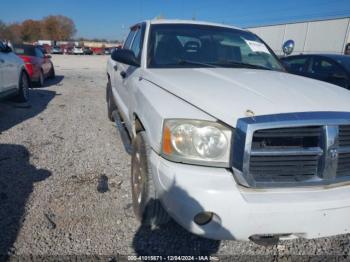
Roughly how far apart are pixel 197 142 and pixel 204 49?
175 cm

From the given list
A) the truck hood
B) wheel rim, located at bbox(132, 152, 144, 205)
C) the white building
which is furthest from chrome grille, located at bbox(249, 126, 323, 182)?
the white building

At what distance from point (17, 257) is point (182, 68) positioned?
7.21 feet

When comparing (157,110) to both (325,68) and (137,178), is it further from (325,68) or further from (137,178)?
(325,68)

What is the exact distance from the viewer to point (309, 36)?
24141 millimetres

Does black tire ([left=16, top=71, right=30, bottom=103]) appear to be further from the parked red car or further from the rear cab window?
the rear cab window

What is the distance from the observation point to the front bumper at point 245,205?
177cm

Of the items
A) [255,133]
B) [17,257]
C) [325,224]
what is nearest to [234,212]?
[255,133]

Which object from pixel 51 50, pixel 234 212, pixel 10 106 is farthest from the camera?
pixel 51 50

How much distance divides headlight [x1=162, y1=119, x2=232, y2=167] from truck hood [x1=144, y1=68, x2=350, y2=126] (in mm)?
100

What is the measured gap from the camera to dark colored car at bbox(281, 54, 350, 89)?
5539 mm

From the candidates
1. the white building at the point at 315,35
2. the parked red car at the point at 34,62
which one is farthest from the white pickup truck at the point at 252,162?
the white building at the point at 315,35

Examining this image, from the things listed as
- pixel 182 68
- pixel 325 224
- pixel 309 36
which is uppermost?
pixel 309 36

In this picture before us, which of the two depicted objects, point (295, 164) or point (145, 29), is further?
point (145, 29)

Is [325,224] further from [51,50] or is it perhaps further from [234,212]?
[51,50]
